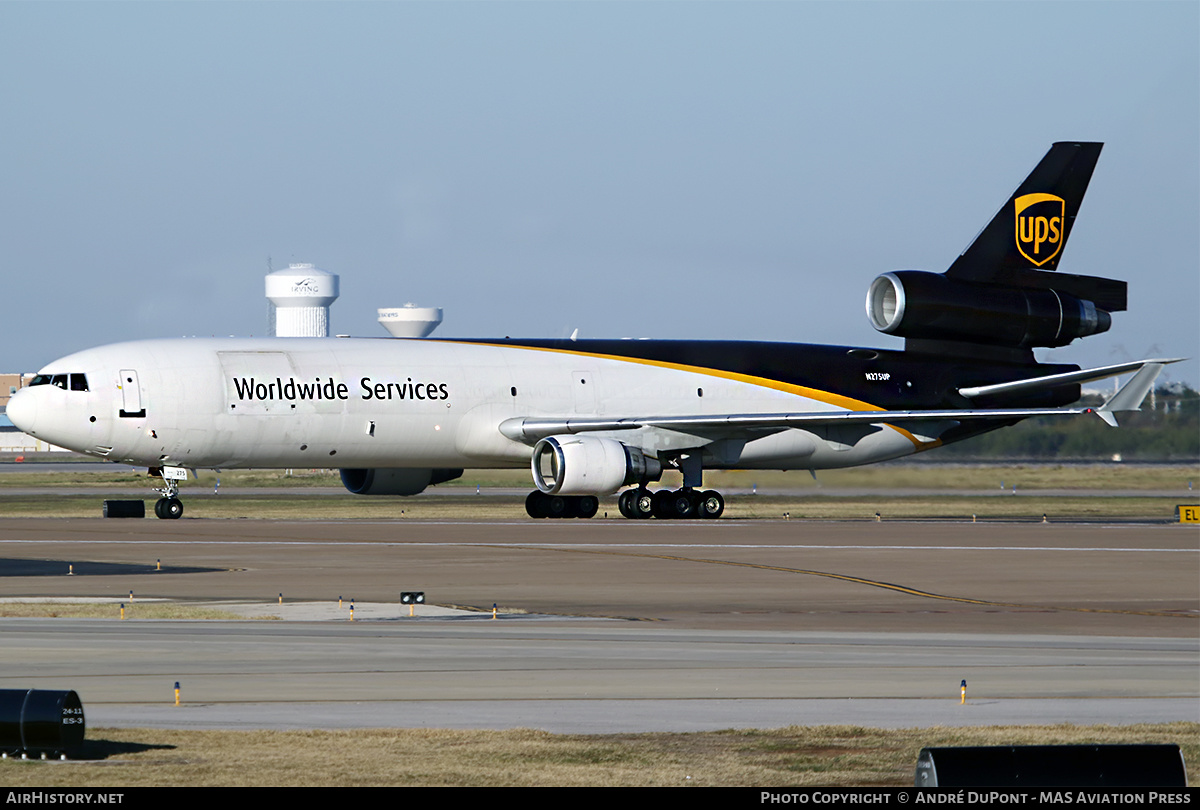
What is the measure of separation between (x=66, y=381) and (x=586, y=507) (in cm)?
1383

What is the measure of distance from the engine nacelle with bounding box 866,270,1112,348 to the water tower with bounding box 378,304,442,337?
94.1m

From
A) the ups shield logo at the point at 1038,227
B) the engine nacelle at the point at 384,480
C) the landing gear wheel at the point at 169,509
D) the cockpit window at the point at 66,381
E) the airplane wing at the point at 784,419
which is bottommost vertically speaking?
A: the landing gear wheel at the point at 169,509

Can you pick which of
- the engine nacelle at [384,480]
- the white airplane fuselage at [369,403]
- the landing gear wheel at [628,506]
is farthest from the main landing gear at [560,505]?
the engine nacelle at [384,480]

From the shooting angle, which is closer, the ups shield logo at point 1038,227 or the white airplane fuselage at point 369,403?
the white airplane fuselage at point 369,403

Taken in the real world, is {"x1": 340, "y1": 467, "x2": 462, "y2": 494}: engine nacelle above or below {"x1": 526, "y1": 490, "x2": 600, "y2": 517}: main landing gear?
above

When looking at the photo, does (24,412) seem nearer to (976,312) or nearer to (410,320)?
(976,312)

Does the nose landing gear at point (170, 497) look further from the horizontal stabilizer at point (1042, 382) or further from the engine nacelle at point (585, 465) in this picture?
the horizontal stabilizer at point (1042, 382)

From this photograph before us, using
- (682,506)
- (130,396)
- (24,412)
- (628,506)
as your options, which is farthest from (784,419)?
(24,412)

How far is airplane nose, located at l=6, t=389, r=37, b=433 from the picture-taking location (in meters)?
39.5

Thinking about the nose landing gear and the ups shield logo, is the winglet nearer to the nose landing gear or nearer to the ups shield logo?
the ups shield logo

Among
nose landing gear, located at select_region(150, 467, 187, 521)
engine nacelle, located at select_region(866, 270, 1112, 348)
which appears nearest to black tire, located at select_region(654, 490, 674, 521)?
engine nacelle, located at select_region(866, 270, 1112, 348)

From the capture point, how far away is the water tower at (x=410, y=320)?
5463 inches

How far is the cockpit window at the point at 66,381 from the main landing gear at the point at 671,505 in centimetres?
1418

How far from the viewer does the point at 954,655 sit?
16250 mm
